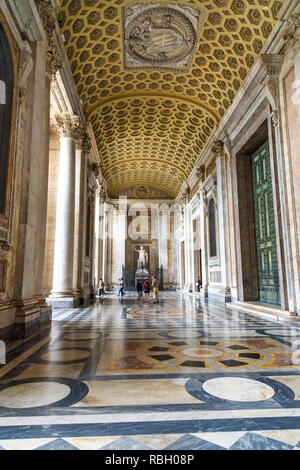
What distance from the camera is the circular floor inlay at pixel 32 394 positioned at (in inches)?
99.3

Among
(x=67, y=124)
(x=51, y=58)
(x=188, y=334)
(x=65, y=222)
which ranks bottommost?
(x=188, y=334)

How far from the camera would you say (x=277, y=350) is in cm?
435

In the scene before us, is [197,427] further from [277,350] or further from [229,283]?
[229,283]

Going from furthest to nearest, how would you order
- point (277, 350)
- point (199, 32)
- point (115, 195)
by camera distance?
point (115, 195), point (199, 32), point (277, 350)

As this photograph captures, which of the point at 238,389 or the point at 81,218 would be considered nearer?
the point at 238,389

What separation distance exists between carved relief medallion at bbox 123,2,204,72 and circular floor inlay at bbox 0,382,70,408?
1094cm

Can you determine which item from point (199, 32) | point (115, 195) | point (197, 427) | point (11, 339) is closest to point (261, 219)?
point (199, 32)

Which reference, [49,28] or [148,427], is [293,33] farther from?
[148,427]

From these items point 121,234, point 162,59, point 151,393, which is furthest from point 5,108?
point 121,234

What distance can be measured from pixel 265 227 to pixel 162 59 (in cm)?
793

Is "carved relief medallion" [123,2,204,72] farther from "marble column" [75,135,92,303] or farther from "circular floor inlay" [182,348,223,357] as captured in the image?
"circular floor inlay" [182,348,223,357]

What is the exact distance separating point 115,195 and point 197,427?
27.1 m

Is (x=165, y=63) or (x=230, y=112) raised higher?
(x=165, y=63)

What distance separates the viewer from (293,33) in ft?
25.1
